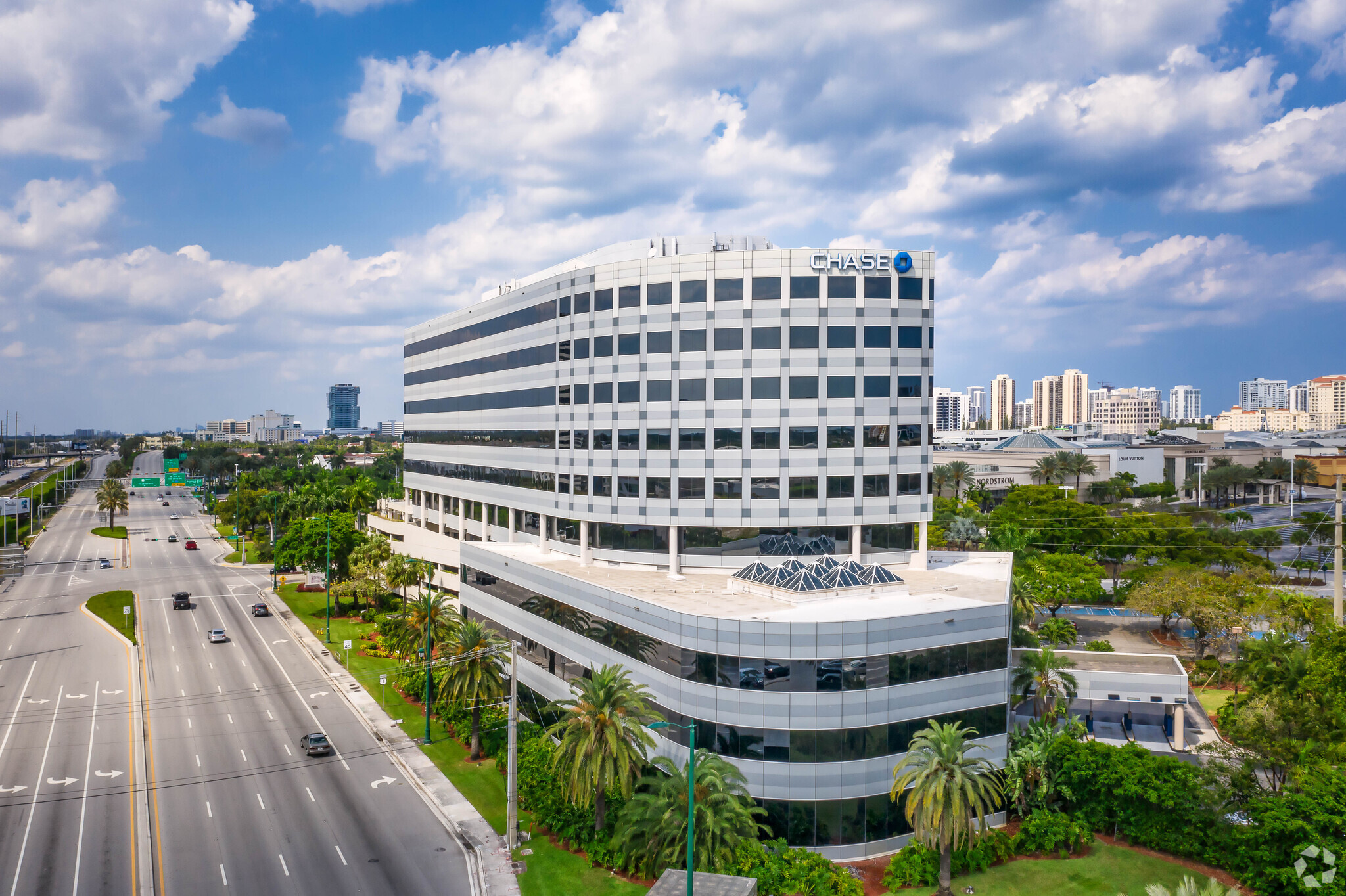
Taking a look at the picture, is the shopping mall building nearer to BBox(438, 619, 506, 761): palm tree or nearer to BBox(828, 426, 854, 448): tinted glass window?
BBox(828, 426, 854, 448): tinted glass window

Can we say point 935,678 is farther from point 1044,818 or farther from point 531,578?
point 531,578

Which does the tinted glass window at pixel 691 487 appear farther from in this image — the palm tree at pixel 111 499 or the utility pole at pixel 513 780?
the palm tree at pixel 111 499

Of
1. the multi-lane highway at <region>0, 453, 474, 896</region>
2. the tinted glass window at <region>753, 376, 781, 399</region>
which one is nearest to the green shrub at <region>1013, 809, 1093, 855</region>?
the multi-lane highway at <region>0, 453, 474, 896</region>

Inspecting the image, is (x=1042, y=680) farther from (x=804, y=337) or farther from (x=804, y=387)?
(x=804, y=337)

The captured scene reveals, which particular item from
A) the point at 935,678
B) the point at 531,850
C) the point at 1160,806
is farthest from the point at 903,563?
the point at 531,850

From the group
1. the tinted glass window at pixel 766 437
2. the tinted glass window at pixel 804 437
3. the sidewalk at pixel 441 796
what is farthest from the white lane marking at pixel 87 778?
the tinted glass window at pixel 804 437

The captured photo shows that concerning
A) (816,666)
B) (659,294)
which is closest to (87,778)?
(816,666)
